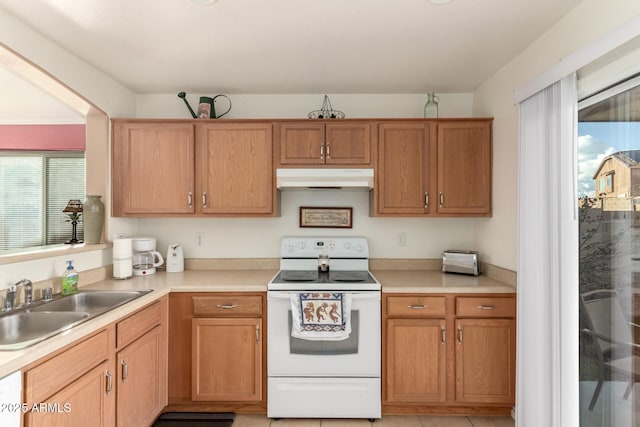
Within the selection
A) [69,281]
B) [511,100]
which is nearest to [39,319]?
[69,281]

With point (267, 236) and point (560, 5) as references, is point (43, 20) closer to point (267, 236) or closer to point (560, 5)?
point (267, 236)

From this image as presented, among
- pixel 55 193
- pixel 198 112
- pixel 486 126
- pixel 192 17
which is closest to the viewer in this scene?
pixel 192 17

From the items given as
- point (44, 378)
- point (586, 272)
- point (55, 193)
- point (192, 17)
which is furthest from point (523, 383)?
point (55, 193)

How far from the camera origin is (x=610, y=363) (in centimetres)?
161

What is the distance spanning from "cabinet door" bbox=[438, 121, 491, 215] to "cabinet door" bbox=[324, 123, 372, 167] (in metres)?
0.59

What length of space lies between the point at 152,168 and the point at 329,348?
192 cm

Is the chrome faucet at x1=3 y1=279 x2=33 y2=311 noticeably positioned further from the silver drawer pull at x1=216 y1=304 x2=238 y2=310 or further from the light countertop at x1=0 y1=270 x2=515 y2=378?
the silver drawer pull at x1=216 y1=304 x2=238 y2=310

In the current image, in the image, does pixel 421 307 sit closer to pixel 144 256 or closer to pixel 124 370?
pixel 124 370

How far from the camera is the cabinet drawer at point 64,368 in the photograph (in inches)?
52.0

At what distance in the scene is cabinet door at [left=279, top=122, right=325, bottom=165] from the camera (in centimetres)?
273

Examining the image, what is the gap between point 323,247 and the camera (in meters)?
2.96

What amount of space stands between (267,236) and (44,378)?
187 cm

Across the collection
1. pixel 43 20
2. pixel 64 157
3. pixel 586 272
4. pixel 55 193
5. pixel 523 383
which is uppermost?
Answer: pixel 43 20

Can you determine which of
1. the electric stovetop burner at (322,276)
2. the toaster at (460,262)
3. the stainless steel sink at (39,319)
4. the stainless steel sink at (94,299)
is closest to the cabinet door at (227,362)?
the electric stovetop burner at (322,276)
